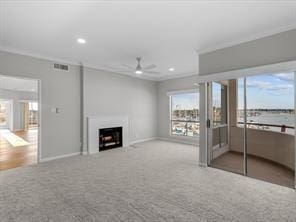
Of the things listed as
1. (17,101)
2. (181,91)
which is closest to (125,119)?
(181,91)

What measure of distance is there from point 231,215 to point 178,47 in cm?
338

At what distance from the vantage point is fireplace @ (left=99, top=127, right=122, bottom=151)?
5.68 metres

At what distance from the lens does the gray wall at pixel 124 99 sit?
5.36 m

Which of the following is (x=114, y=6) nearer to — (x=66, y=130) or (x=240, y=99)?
(x=240, y=99)

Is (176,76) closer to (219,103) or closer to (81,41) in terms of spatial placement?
(219,103)

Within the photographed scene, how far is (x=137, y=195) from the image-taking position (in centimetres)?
265

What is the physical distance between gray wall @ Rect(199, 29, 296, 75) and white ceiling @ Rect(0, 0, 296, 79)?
6.2 inches

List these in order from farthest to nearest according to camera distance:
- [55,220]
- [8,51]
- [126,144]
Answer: [126,144]
[8,51]
[55,220]

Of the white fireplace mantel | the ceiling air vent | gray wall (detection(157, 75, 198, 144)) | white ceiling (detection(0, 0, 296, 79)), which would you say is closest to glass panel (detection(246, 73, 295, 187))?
white ceiling (detection(0, 0, 296, 79))

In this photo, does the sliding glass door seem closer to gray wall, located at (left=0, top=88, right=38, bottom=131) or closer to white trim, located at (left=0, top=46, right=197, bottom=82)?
white trim, located at (left=0, top=46, right=197, bottom=82)

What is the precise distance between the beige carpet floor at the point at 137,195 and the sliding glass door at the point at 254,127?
551 millimetres

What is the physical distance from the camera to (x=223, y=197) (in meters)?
2.59

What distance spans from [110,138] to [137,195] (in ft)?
11.7

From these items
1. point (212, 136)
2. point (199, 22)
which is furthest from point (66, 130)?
point (199, 22)
